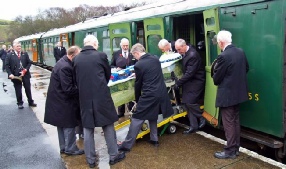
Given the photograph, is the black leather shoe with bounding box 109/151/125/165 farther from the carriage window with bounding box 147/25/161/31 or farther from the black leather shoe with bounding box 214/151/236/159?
the carriage window with bounding box 147/25/161/31

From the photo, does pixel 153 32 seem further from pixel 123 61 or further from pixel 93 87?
pixel 93 87

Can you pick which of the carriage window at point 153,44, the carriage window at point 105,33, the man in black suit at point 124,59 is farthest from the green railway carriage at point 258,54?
the carriage window at point 105,33

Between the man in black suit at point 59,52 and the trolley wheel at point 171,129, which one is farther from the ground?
the man in black suit at point 59,52

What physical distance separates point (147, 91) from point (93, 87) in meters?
0.92

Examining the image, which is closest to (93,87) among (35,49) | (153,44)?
(153,44)

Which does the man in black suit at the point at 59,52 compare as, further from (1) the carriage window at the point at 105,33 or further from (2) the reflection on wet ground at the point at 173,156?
(2) the reflection on wet ground at the point at 173,156

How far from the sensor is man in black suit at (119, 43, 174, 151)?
458cm

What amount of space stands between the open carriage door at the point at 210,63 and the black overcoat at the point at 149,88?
85 centimetres

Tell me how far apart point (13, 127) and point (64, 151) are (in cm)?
246

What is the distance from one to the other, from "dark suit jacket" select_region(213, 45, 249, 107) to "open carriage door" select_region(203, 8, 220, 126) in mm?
695

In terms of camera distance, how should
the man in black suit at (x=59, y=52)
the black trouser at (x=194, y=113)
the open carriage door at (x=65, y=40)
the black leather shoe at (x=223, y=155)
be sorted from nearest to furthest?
1. the black leather shoe at (x=223, y=155)
2. the black trouser at (x=194, y=113)
3. the open carriage door at (x=65, y=40)
4. the man in black suit at (x=59, y=52)

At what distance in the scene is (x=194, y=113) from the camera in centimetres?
542

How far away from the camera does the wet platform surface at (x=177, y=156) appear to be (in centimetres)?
418

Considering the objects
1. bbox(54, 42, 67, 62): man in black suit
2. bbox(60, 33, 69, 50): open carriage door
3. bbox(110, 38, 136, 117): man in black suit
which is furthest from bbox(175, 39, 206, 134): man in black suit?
bbox(54, 42, 67, 62): man in black suit
